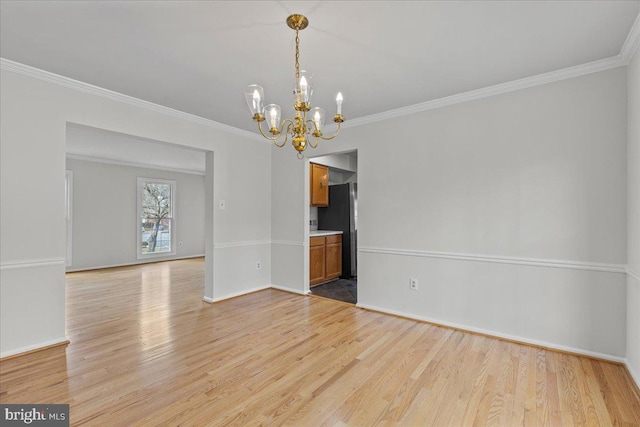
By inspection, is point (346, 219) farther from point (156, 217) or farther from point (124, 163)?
point (124, 163)

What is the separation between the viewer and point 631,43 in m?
2.15

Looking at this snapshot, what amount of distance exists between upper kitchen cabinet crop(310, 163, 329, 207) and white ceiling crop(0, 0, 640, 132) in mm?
2191

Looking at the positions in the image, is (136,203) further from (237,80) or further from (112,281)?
(237,80)

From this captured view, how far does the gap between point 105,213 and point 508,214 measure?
7.77 metres

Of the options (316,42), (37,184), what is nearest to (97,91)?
(37,184)

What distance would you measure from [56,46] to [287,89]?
181cm

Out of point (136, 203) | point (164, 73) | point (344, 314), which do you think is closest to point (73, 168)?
point (136, 203)

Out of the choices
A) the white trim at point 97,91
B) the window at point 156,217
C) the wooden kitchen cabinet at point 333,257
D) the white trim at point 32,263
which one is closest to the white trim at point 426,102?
the white trim at point 97,91

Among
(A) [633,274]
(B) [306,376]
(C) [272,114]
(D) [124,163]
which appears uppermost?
(D) [124,163]

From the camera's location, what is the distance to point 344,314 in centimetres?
363

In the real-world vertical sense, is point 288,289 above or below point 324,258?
below

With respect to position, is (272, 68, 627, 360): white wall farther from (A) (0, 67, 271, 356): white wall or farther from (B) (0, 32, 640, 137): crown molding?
(A) (0, 67, 271, 356): white wall

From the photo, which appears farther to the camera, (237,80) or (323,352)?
(237,80)

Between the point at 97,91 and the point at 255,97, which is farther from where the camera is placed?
the point at 97,91
